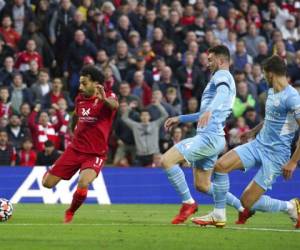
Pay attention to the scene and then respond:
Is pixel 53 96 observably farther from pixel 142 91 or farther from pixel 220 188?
pixel 220 188

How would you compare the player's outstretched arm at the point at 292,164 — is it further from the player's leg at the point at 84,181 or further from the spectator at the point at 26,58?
the spectator at the point at 26,58

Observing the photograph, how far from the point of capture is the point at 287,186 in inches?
951

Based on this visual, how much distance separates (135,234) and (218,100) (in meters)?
2.44

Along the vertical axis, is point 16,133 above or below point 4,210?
below

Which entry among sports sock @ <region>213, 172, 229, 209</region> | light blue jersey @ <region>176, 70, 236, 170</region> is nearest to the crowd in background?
light blue jersey @ <region>176, 70, 236, 170</region>

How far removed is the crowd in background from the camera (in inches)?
997

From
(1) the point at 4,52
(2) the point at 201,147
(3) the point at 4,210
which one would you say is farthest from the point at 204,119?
(1) the point at 4,52

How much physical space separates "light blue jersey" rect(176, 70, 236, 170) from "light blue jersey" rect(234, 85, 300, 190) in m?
0.50

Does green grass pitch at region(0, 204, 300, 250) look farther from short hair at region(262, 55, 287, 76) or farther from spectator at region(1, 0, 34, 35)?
spectator at region(1, 0, 34, 35)

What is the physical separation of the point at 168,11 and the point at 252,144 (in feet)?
50.4

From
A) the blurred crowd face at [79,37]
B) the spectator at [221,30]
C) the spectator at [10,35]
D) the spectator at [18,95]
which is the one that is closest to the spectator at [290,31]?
the spectator at [221,30]

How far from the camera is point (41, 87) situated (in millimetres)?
25844

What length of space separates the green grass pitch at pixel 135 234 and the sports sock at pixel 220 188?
1.23 ft

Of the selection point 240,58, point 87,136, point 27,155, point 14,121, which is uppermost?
point 87,136
